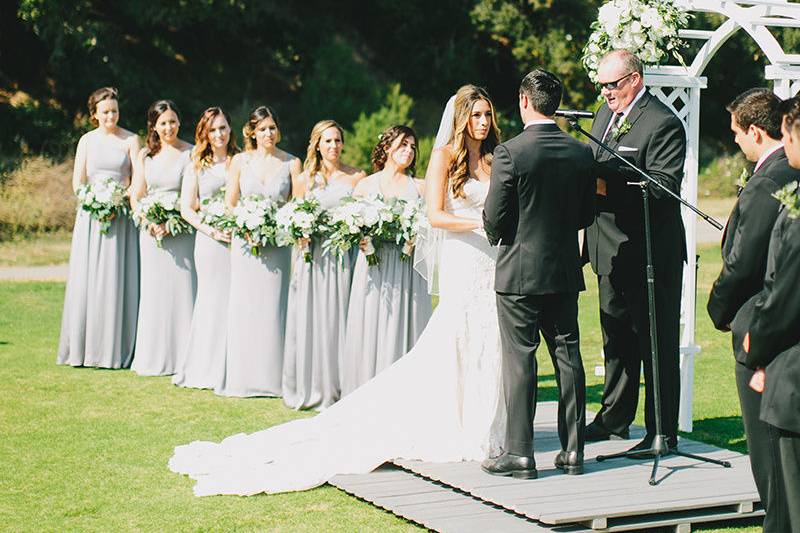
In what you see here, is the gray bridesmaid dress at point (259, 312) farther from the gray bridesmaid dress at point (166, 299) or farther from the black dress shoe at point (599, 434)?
the black dress shoe at point (599, 434)

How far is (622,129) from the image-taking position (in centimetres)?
776

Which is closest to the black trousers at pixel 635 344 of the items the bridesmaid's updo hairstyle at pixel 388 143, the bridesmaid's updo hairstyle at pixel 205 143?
the bridesmaid's updo hairstyle at pixel 388 143

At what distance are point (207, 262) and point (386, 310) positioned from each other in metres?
2.13

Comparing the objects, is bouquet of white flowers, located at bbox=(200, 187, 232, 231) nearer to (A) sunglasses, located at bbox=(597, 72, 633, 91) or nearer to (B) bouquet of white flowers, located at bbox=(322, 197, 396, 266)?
(B) bouquet of white flowers, located at bbox=(322, 197, 396, 266)

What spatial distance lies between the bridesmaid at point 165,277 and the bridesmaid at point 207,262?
1.28ft

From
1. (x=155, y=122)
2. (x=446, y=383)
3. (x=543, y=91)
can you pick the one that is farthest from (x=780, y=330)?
(x=155, y=122)

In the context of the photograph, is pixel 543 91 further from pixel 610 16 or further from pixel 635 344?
pixel 635 344

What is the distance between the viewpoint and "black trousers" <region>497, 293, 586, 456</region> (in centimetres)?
702

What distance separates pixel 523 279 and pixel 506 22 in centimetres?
2612

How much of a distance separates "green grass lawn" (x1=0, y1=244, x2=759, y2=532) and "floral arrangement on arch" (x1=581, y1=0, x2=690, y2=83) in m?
2.95

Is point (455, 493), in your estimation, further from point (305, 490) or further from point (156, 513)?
point (156, 513)

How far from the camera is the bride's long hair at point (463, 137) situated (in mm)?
7484

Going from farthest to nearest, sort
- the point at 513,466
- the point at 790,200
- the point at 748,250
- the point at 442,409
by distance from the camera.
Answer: the point at 442,409 < the point at 513,466 < the point at 748,250 < the point at 790,200

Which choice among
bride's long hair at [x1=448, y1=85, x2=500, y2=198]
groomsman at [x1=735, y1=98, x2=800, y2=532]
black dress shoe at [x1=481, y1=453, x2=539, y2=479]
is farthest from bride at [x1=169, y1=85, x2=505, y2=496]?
groomsman at [x1=735, y1=98, x2=800, y2=532]
